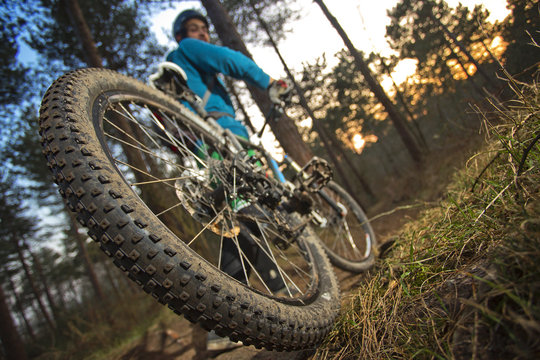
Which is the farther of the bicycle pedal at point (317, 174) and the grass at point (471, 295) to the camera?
the bicycle pedal at point (317, 174)

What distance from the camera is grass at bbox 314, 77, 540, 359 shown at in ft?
1.77

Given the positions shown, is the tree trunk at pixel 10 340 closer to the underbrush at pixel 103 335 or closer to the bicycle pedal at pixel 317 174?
the underbrush at pixel 103 335

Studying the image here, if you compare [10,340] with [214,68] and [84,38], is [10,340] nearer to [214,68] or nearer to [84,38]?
[84,38]

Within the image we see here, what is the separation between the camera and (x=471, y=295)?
0.70 m

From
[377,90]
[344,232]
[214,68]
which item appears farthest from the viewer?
[377,90]

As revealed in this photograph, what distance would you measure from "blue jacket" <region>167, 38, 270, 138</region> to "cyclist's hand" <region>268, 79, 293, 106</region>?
0.08 metres

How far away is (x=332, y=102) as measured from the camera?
15.6 meters

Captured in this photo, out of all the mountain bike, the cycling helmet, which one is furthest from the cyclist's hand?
the cycling helmet

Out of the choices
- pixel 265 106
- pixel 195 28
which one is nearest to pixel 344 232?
pixel 265 106

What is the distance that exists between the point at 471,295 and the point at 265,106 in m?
4.26

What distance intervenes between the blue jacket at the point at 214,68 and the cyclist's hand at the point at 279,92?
0.08 meters

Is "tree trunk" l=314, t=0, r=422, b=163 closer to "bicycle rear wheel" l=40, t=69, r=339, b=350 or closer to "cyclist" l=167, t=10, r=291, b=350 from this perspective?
"cyclist" l=167, t=10, r=291, b=350

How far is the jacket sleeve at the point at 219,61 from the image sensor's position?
219 centimetres

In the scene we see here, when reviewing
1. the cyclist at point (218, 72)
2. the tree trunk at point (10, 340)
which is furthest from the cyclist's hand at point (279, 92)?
the tree trunk at point (10, 340)
